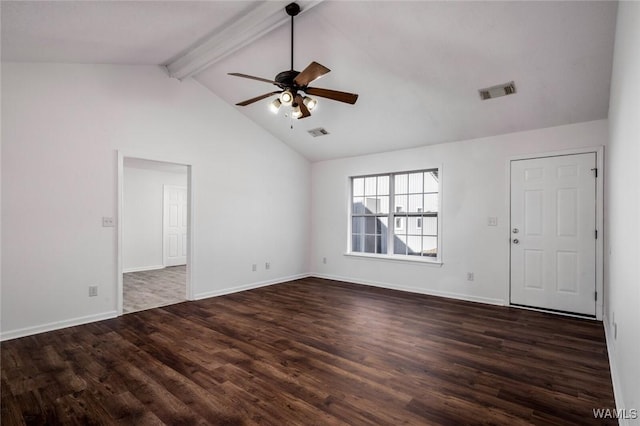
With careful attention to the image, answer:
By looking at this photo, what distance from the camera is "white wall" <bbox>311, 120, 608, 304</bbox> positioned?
4.41 metres

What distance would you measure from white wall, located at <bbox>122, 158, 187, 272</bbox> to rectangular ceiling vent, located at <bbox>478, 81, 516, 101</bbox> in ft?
20.4

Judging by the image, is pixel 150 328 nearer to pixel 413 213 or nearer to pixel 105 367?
pixel 105 367

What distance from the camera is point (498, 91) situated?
379 cm

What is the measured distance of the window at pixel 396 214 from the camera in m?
Answer: 5.50

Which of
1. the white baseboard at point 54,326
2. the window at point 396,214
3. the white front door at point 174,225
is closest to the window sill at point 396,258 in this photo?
the window at point 396,214

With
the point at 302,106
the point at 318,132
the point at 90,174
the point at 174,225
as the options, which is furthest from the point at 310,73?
the point at 174,225

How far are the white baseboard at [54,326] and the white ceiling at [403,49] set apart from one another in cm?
293

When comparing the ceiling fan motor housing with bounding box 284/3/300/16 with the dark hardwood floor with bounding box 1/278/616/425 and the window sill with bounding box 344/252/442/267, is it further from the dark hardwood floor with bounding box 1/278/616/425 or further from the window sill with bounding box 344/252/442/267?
the window sill with bounding box 344/252/442/267

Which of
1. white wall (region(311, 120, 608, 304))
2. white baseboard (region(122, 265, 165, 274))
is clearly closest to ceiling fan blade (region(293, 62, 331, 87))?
white wall (region(311, 120, 608, 304))

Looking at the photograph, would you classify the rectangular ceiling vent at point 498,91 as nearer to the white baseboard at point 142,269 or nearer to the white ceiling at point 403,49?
the white ceiling at point 403,49

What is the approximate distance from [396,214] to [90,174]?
4.82 metres

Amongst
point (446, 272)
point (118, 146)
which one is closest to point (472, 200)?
point (446, 272)

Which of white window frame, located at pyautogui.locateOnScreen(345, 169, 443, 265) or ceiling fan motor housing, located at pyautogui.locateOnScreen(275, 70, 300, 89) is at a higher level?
ceiling fan motor housing, located at pyautogui.locateOnScreen(275, 70, 300, 89)

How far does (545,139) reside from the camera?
4336 mm
